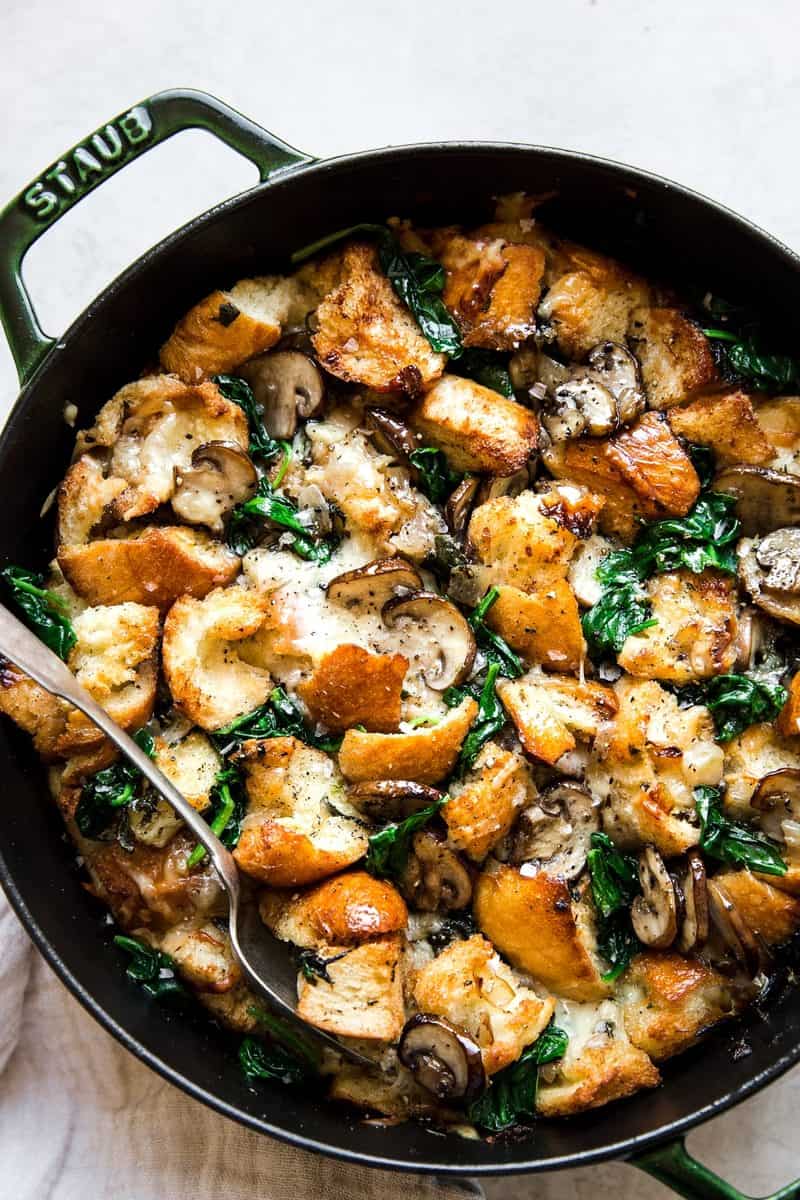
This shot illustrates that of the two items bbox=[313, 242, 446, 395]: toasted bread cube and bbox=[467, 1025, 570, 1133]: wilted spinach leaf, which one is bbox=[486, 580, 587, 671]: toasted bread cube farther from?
bbox=[467, 1025, 570, 1133]: wilted spinach leaf

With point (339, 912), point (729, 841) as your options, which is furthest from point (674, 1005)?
point (339, 912)

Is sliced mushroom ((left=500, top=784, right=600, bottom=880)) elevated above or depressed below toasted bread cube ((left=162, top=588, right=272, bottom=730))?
below

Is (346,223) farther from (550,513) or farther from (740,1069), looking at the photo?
(740,1069)

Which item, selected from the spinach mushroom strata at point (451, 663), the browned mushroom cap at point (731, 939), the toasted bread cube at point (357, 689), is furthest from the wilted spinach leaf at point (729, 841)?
the toasted bread cube at point (357, 689)

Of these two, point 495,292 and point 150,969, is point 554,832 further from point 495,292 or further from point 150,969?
point 495,292

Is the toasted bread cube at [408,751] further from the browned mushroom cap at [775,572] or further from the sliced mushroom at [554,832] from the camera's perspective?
the browned mushroom cap at [775,572]

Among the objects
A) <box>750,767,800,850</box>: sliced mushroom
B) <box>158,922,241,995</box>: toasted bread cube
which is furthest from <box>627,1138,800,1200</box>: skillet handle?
Answer: <box>158,922,241,995</box>: toasted bread cube

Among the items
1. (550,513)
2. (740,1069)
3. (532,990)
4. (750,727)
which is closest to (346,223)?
(550,513)
